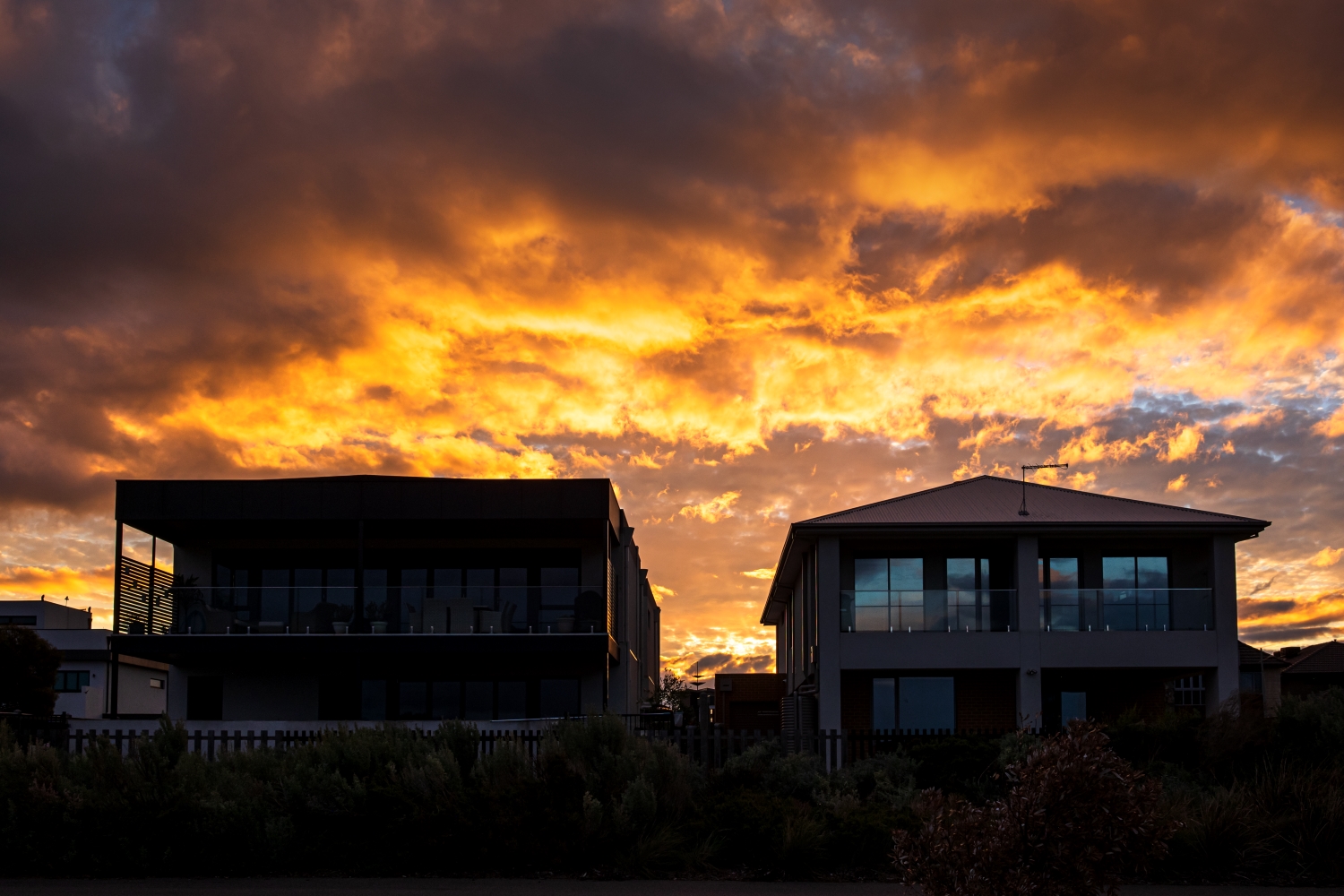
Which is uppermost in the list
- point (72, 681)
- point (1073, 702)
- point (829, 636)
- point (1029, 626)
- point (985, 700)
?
point (1029, 626)

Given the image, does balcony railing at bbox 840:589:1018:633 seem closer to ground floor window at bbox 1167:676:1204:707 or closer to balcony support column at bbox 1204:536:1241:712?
balcony support column at bbox 1204:536:1241:712

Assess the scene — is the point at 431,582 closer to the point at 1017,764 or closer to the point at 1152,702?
the point at 1152,702

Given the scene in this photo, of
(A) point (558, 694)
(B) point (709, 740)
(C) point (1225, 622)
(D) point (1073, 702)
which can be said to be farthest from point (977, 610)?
(B) point (709, 740)

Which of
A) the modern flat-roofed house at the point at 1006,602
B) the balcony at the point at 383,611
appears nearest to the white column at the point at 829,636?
the modern flat-roofed house at the point at 1006,602

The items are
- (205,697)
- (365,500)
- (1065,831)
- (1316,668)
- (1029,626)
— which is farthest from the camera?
(1316,668)

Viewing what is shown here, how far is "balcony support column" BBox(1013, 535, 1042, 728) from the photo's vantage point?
2478 centimetres

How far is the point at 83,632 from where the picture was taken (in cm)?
5434

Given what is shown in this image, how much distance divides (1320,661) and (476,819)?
57298 mm

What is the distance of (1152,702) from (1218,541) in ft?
14.0

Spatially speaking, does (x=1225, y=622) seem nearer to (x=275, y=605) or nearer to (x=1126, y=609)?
(x=1126, y=609)

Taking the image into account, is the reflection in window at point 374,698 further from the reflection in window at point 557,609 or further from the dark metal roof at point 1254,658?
the dark metal roof at point 1254,658

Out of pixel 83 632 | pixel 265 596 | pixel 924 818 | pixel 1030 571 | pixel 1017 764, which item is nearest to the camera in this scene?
pixel 1017 764

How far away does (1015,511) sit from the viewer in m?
25.8

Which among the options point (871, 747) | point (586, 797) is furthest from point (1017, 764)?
point (871, 747)
